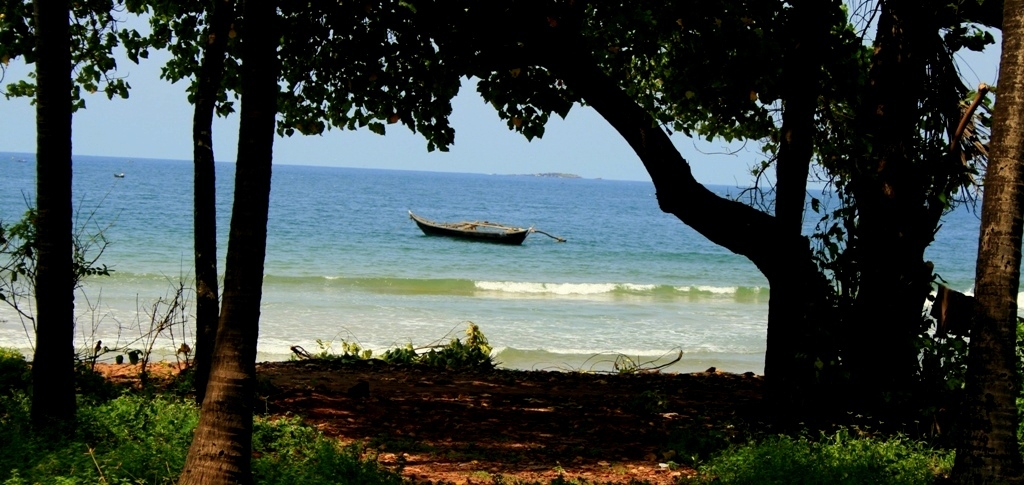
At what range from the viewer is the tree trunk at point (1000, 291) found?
451 cm

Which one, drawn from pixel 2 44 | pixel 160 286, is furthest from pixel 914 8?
pixel 160 286

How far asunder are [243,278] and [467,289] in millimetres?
22147

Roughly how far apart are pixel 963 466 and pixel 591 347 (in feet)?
38.9

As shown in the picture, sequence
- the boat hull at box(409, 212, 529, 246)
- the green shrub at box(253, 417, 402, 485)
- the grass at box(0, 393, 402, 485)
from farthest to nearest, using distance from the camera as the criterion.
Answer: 1. the boat hull at box(409, 212, 529, 246)
2. the green shrub at box(253, 417, 402, 485)
3. the grass at box(0, 393, 402, 485)

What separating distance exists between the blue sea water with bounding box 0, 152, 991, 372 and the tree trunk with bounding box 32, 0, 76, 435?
46.0 inches

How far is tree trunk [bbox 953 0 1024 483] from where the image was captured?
451cm

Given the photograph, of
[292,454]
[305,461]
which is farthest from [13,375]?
[305,461]

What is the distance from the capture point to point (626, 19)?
7.60 metres

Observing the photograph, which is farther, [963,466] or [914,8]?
[914,8]

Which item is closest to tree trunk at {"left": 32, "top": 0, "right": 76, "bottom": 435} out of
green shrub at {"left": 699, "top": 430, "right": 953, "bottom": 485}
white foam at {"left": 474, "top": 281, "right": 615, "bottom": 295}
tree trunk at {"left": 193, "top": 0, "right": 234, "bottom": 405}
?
tree trunk at {"left": 193, "top": 0, "right": 234, "bottom": 405}

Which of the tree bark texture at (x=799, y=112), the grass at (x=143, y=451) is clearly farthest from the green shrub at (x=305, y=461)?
the tree bark texture at (x=799, y=112)

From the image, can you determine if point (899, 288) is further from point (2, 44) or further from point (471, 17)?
point (2, 44)

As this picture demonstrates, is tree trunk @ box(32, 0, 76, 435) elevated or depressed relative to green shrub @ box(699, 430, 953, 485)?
elevated

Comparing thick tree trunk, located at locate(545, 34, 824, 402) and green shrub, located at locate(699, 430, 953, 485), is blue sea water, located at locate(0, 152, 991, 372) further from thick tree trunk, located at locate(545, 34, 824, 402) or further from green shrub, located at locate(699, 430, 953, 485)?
green shrub, located at locate(699, 430, 953, 485)
